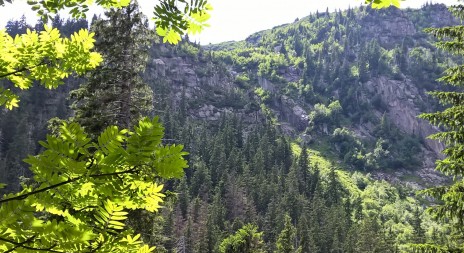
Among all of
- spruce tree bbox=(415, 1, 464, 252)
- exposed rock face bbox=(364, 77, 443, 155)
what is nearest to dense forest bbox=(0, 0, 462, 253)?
exposed rock face bbox=(364, 77, 443, 155)

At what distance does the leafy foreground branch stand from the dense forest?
58 mm

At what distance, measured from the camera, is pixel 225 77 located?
170 metres

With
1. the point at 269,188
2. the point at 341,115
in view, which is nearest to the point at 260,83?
the point at 341,115

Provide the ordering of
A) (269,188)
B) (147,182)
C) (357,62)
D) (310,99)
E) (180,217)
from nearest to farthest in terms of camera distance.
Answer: (147,182), (180,217), (269,188), (310,99), (357,62)

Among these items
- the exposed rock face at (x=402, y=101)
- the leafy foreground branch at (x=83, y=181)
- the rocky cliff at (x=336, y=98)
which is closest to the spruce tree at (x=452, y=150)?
the leafy foreground branch at (x=83, y=181)

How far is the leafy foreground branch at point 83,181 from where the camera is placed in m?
1.44

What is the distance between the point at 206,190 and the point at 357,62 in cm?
14415

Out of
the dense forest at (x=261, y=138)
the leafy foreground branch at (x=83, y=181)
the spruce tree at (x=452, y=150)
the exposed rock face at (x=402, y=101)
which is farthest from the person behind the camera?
the exposed rock face at (x=402, y=101)

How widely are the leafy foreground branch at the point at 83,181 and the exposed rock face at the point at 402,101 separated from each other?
185 meters

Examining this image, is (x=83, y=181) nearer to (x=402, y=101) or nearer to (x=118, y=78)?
(x=118, y=78)

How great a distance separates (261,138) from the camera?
4680 inches

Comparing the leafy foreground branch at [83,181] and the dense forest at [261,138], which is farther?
the dense forest at [261,138]

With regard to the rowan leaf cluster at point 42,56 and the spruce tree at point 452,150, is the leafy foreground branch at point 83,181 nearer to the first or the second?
the rowan leaf cluster at point 42,56

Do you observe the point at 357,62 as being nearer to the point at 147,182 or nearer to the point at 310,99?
the point at 310,99
